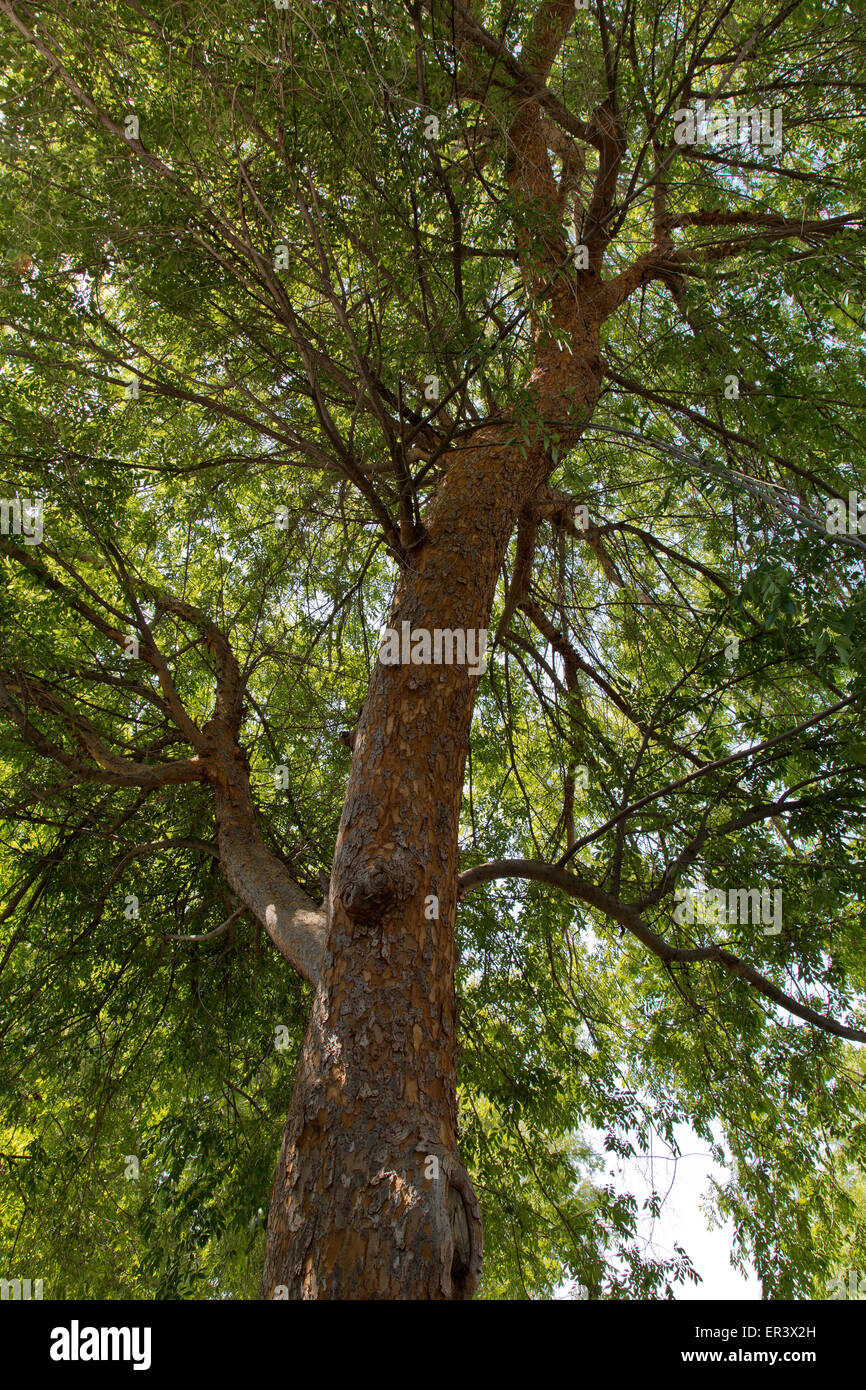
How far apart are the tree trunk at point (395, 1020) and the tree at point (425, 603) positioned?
11 mm

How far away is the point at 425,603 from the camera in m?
2.99

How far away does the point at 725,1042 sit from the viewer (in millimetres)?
4609

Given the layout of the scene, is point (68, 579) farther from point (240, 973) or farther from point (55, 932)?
point (240, 973)

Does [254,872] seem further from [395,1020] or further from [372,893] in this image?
[395,1020]

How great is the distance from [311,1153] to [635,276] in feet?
15.2

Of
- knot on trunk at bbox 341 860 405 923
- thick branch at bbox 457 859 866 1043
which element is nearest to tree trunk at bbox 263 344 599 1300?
knot on trunk at bbox 341 860 405 923

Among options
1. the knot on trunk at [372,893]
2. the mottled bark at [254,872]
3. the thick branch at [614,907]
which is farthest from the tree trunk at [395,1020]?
the thick branch at [614,907]

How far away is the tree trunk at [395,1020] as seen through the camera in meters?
1.73

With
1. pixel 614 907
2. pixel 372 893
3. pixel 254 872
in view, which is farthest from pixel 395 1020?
pixel 254 872

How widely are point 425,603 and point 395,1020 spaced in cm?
148

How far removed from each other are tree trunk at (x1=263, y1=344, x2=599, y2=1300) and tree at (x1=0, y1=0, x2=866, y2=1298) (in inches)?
0.4

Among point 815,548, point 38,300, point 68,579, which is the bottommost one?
point 815,548

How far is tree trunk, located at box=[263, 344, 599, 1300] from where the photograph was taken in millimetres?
1732
